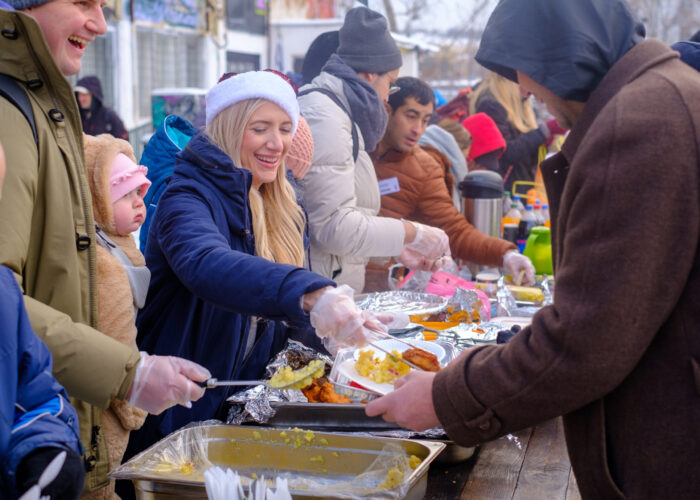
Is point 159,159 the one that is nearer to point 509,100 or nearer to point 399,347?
point 399,347

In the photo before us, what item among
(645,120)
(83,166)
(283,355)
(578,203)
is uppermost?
(645,120)

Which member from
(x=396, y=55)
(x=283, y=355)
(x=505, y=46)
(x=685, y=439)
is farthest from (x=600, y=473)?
(x=396, y=55)

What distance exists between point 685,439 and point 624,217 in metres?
0.36

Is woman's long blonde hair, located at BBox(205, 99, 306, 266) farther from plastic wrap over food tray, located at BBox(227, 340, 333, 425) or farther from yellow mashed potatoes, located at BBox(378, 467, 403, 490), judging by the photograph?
yellow mashed potatoes, located at BBox(378, 467, 403, 490)

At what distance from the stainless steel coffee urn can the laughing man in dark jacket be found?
10.4ft

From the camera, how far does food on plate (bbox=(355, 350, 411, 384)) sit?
1932mm

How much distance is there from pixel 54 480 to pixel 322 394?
2.98 ft

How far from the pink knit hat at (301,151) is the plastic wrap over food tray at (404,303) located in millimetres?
632

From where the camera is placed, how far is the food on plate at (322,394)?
1.90 meters

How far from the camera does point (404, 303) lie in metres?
3.05

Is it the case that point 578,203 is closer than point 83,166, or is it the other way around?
point 578,203

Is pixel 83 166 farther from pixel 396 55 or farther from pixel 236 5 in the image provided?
pixel 236 5

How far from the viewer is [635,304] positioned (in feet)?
3.52

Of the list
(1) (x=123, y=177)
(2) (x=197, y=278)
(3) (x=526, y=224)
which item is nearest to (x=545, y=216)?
(3) (x=526, y=224)
